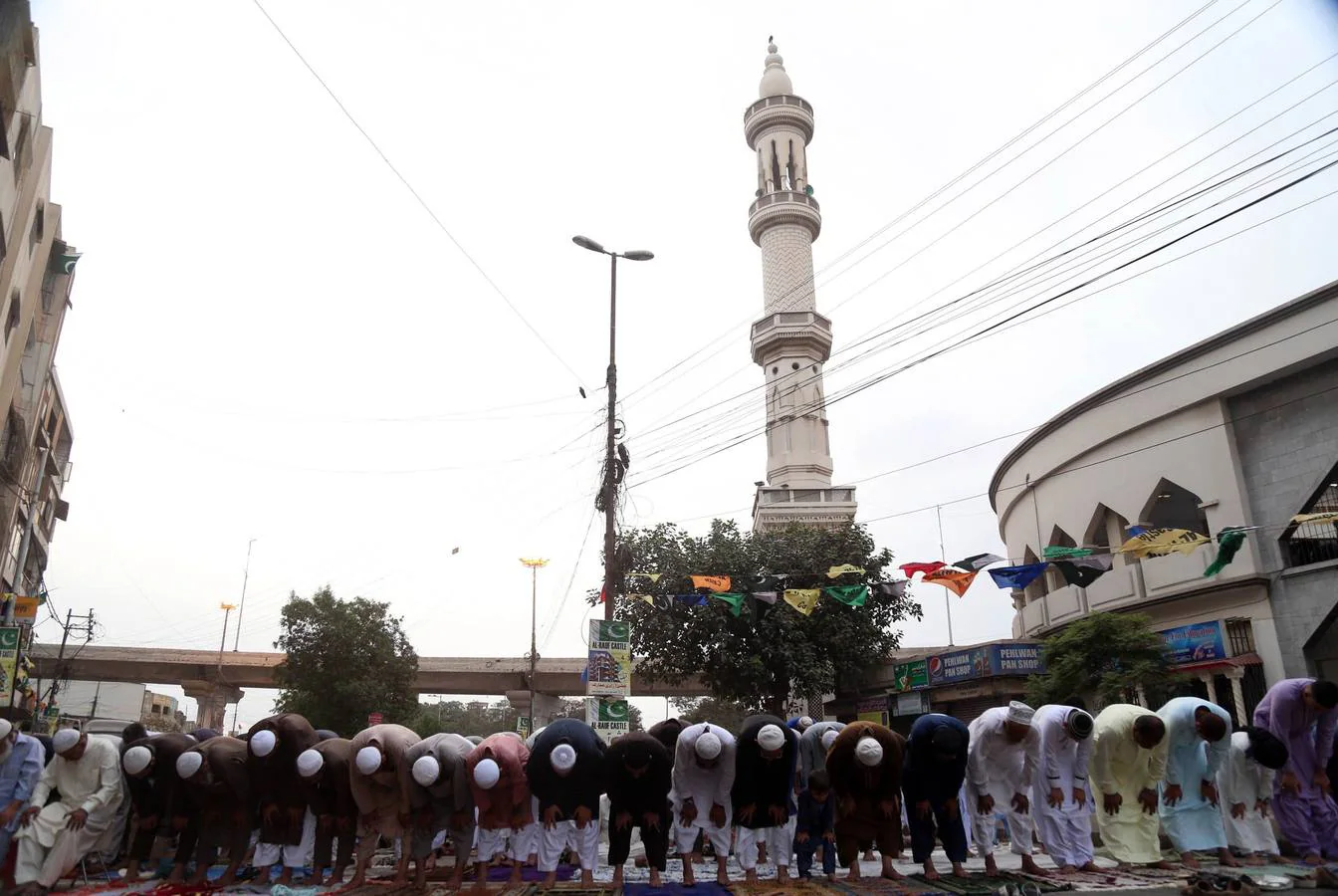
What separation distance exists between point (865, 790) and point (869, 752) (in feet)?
2.51

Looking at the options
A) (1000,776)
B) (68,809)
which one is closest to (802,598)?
(1000,776)

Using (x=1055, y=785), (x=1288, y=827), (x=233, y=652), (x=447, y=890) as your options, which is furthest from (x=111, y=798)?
(x=233, y=652)

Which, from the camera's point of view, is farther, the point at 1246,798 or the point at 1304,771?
the point at 1246,798

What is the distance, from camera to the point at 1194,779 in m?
9.48

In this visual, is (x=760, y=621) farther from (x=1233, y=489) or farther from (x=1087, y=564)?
(x=1233, y=489)

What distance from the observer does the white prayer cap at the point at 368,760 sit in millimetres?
8992

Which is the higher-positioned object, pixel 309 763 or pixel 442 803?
pixel 309 763

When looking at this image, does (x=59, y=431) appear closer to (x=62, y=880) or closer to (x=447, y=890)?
(x=62, y=880)

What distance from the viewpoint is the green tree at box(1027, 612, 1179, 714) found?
18.2 m

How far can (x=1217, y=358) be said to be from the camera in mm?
19266

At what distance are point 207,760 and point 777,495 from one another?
2789cm

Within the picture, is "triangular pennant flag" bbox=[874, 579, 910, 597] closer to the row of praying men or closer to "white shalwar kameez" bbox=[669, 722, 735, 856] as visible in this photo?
the row of praying men

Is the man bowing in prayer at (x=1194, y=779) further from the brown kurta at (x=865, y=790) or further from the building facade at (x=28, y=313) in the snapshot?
the building facade at (x=28, y=313)

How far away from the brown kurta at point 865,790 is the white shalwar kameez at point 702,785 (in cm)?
105
